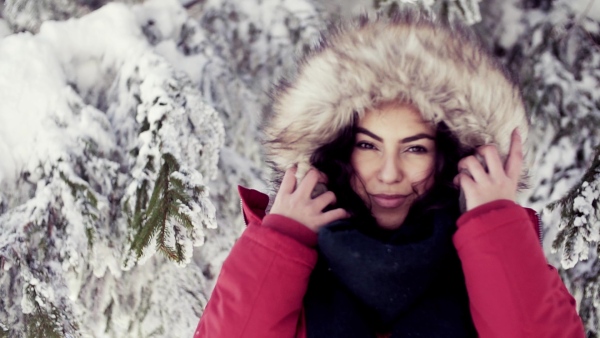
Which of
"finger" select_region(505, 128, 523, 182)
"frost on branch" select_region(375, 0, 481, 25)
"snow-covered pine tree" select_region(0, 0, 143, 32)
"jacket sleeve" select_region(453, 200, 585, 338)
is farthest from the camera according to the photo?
"snow-covered pine tree" select_region(0, 0, 143, 32)

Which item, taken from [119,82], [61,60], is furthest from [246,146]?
[61,60]

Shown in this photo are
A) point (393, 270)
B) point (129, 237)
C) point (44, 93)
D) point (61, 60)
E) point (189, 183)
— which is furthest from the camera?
point (61, 60)

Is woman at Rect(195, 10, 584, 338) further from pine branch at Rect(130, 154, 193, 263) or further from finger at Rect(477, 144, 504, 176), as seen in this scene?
pine branch at Rect(130, 154, 193, 263)

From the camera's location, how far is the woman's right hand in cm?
144

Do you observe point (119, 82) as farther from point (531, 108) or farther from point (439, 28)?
point (531, 108)

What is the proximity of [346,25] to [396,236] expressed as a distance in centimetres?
76

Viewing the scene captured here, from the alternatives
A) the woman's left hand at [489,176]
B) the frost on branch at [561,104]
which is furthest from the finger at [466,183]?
the frost on branch at [561,104]

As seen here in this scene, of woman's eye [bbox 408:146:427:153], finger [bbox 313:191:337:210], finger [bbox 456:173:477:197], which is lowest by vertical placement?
finger [bbox 313:191:337:210]

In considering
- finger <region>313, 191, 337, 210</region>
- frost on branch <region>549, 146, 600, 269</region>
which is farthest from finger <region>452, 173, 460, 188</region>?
frost on branch <region>549, 146, 600, 269</region>

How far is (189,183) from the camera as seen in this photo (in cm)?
211

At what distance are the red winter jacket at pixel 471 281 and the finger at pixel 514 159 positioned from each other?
0.47 ft

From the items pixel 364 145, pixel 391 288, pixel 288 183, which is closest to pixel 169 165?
pixel 288 183

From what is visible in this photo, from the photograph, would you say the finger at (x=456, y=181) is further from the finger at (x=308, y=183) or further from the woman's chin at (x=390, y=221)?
the finger at (x=308, y=183)

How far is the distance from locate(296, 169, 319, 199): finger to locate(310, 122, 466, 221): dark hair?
0.08 meters
